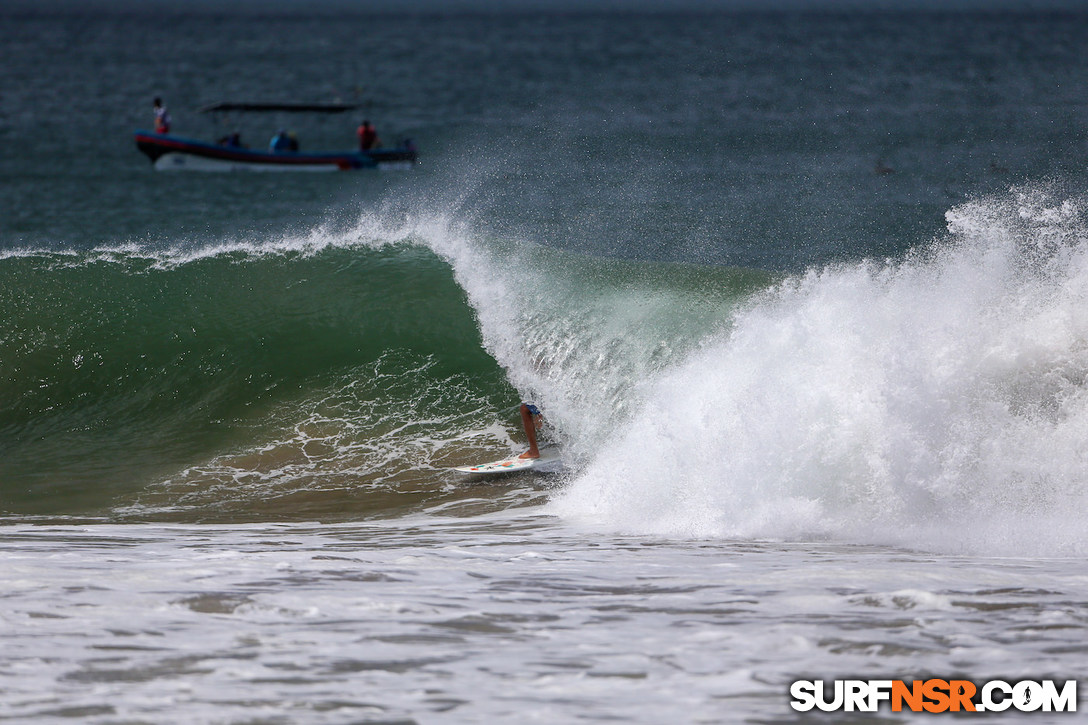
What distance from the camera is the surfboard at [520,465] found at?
10266mm

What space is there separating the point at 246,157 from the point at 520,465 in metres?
26.9

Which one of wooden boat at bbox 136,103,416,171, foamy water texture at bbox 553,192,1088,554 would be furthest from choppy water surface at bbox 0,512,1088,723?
wooden boat at bbox 136,103,416,171

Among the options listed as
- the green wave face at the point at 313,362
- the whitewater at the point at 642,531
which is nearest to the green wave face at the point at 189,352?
the green wave face at the point at 313,362

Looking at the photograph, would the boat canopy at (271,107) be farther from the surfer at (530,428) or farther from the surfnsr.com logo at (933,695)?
the surfnsr.com logo at (933,695)

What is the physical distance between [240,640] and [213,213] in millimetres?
26251

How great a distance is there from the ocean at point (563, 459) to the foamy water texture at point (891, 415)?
0.11 feet

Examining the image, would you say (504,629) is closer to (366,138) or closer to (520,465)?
(520,465)

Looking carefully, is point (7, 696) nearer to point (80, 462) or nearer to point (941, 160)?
point (80, 462)

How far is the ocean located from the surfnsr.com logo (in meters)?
0.09

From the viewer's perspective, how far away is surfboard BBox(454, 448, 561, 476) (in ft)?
33.7

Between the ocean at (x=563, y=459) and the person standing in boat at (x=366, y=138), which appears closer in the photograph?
the ocean at (x=563, y=459)

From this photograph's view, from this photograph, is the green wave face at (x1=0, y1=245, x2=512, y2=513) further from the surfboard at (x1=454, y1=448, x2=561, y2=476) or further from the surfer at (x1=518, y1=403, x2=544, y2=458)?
the surfboard at (x1=454, y1=448, x2=561, y2=476)

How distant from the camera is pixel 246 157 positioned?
34.6 m

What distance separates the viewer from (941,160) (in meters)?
29.2
